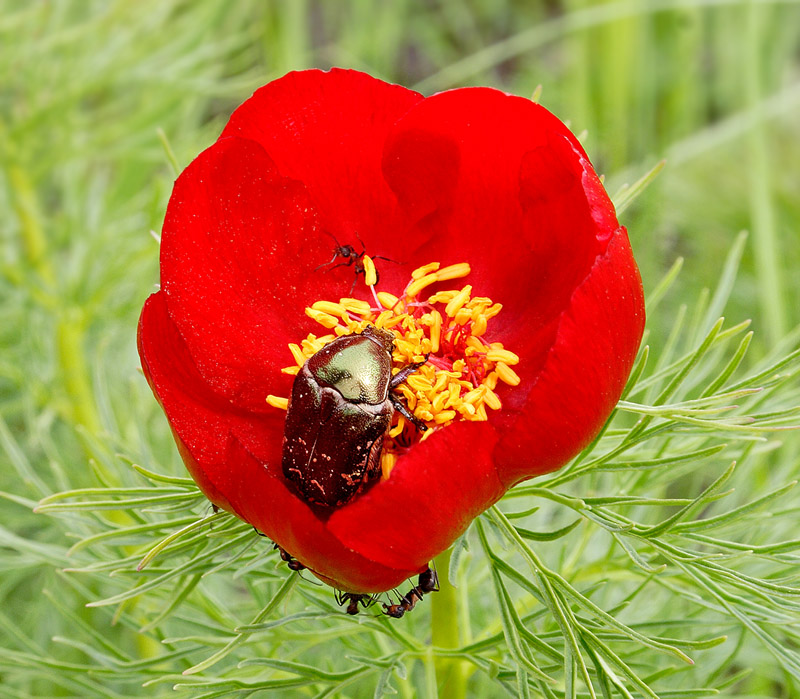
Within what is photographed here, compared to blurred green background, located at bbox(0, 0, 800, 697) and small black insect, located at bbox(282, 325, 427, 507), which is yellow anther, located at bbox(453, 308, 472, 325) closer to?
small black insect, located at bbox(282, 325, 427, 507)

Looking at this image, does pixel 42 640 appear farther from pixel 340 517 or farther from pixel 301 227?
pixel 340 517

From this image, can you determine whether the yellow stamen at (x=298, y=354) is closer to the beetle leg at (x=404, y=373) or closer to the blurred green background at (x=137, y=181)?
the beetle leg at (x=404, y=373)

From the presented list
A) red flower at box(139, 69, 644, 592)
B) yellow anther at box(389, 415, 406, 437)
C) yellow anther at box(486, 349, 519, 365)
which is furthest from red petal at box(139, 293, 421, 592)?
yellow anther at box(486, 349, 519, 365)

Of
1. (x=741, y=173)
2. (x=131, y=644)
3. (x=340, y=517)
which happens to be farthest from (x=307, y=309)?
(x=741, y=173)

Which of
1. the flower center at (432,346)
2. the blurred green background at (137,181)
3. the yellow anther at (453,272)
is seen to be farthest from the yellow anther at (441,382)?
the blurred green background at (137,181)

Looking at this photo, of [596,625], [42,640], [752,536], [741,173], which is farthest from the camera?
[741,173]
